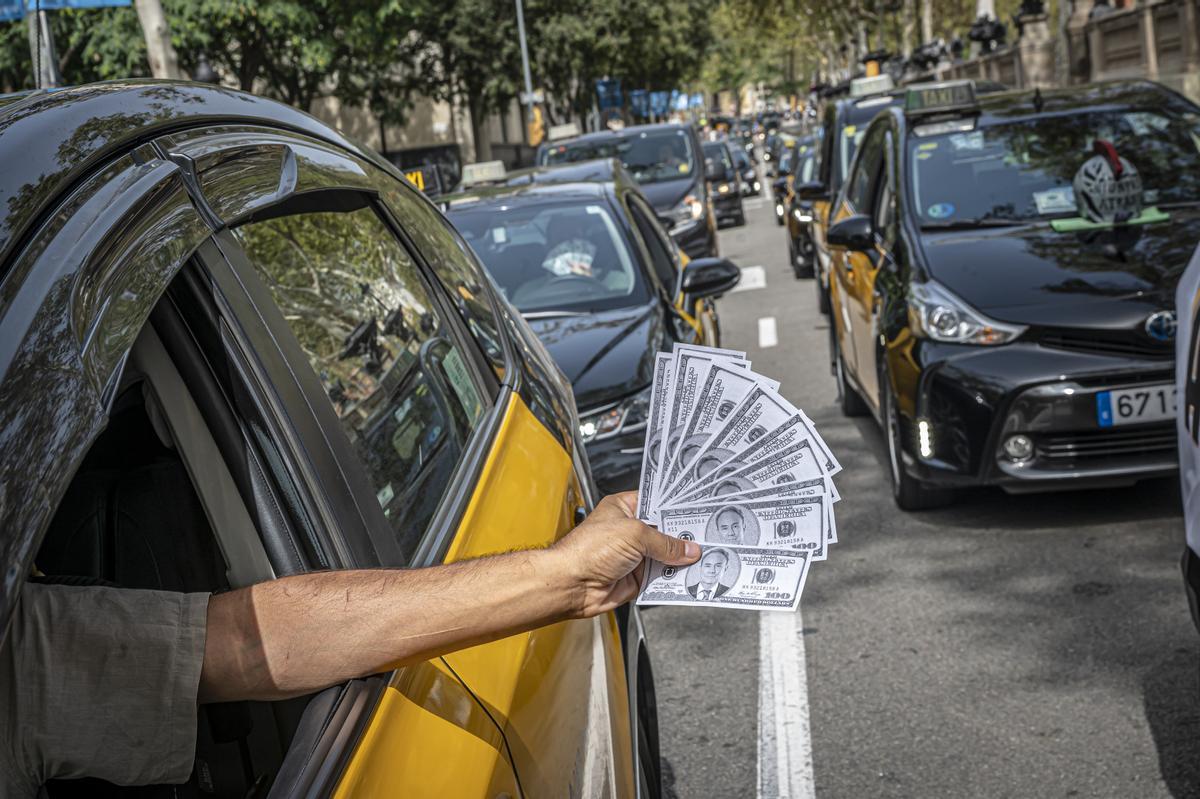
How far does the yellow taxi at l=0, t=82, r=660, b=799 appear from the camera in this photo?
1.39 m

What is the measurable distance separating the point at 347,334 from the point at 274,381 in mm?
685

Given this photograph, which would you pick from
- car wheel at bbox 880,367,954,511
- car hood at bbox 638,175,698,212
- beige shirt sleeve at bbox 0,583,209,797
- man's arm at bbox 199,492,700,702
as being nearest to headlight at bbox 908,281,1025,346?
car wheel at bbox 880,367,954,511

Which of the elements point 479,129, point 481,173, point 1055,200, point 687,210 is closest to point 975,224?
point 1055,200

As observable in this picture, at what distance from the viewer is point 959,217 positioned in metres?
7.07

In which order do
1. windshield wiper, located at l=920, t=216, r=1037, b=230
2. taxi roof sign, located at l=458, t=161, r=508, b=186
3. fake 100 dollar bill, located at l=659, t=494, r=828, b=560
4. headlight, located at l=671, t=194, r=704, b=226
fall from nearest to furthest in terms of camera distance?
fake 100 dollar bill, located at l=659, t=494, r=828, b=560
windshield wiper, located at l=920, t=216, r=1037, b=230
taxi roof sign, located at l=458, t=161, r=508, b=186
headlight, located at l=671, t=194, r=704, b=226

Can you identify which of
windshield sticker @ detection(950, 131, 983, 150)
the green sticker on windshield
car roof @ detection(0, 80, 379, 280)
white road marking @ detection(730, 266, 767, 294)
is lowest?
white road marking @ detection(730, 266, 767, 294)

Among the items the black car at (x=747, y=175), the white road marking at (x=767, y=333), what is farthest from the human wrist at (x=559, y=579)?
the black car at (x=747, y=175)

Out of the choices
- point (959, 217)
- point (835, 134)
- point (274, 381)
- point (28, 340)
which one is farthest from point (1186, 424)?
point (835, 134)

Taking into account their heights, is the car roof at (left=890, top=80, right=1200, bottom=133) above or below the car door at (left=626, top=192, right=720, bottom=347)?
above

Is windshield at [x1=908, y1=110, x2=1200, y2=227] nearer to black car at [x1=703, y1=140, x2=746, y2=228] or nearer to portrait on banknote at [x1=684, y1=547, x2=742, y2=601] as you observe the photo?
portrait on banknote at [x1=684, y1=547, x2=742, y2=601]

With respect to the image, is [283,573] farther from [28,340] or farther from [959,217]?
[959,217]

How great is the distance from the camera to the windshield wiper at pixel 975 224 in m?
6.96

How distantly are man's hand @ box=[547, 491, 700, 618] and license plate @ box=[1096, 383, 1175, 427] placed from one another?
448cm

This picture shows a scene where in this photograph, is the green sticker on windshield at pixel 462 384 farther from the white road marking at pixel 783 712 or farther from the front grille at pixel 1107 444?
the front grille at pixel 1107 444
